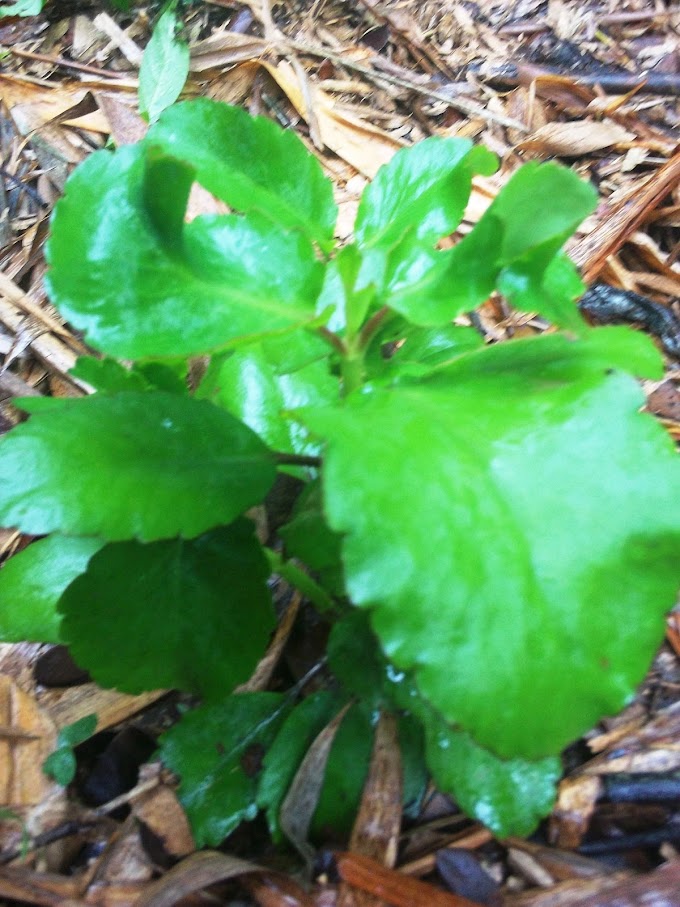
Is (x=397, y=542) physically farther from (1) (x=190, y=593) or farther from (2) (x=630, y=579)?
(1) (x=190, y=593)

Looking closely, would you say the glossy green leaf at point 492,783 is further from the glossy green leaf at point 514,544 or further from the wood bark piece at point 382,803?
the glossy green leaf at point 514,544

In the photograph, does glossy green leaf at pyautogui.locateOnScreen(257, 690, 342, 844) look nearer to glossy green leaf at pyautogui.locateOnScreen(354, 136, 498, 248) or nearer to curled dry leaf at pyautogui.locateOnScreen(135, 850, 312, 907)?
curled dry leaf at pyautogui.locateOnScreen(135, 850, 312, 907)

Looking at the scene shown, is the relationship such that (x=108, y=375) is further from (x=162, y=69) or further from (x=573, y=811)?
(x=162, y=69)

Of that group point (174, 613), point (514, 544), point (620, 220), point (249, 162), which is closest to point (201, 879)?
point (174, 613)

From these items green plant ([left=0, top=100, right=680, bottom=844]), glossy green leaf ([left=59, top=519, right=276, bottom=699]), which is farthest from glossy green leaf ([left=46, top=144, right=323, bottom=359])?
glossy green leaf ([left=59, top=519, right=276, bottom=699])

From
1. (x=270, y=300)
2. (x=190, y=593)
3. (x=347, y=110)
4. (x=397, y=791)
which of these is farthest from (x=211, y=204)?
(x=397, y=791)

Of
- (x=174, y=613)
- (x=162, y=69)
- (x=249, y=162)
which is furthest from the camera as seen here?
(x=162, y=69)

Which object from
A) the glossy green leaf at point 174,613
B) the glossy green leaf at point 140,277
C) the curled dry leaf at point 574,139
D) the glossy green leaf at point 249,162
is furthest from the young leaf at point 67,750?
the curled dry leaf at point 574,139
